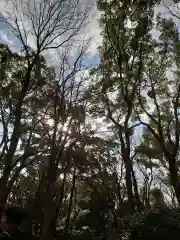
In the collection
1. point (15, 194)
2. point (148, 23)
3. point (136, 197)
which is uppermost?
point (148, 23)

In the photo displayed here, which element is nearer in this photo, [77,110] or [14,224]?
[77,110]

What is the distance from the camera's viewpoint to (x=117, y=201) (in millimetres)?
27625

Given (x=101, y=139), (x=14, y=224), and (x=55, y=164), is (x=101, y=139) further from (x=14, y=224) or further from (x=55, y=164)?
(x=14, y=224)

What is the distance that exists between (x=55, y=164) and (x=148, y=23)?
821 cm

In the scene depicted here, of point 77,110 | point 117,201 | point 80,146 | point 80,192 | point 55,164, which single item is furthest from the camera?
point 80,192

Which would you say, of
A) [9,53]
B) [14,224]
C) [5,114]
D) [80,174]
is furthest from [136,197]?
[9,53]

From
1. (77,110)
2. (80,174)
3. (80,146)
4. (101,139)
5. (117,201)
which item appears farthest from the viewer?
(117,201)

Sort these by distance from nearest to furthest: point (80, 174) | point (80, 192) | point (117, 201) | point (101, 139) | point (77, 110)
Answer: point (77, 110) < point (101, 139) < point (80, 174) < point (117, 201) < point (80, 192)

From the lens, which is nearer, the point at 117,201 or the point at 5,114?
the point at 5,114

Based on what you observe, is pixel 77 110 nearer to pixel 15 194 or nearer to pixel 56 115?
pixel 56 115


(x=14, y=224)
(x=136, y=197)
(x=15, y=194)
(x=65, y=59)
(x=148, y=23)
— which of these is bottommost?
(x=14, y=224)

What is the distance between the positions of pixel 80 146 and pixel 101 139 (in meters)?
3.22

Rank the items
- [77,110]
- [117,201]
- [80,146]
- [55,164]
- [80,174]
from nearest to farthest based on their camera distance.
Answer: [55,164], [77,110], [80,146], [80,174], [117,201]

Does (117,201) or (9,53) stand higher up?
(9,53)
